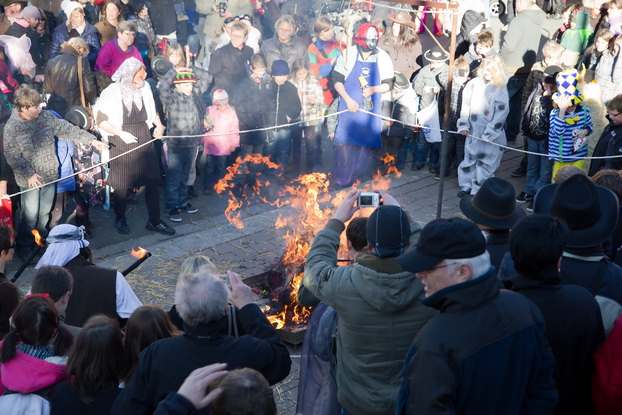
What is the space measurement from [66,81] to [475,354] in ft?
25.1

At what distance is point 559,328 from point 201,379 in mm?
1683

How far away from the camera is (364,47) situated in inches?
398

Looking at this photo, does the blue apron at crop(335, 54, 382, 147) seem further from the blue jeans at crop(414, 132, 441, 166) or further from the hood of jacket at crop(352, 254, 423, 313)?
the hood of jacket at crop(352, 254, 423, 313)

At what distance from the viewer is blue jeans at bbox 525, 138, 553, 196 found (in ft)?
31.1

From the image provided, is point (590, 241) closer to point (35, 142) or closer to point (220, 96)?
point (35, 142)

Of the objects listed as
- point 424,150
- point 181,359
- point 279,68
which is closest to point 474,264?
point 181,359

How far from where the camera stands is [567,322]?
3422 mm

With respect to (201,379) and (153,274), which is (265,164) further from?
(201,379)

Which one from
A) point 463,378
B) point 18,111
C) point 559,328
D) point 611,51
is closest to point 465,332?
point 463,378

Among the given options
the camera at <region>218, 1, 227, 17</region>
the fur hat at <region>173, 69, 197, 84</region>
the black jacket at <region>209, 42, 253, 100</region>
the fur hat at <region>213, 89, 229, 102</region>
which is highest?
the camera at <region>218, 1, 227, 17</region>

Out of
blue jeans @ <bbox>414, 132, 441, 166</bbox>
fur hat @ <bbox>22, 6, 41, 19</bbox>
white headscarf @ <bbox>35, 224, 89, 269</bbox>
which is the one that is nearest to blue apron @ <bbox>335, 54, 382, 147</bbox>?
blue jeans @ <bbox>414, 132, 441, 166</bbox>

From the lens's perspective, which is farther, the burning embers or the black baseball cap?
the burning embers

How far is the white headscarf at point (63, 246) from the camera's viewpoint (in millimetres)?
5039

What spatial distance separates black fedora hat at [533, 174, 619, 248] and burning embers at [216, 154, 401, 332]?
2.94 meters
